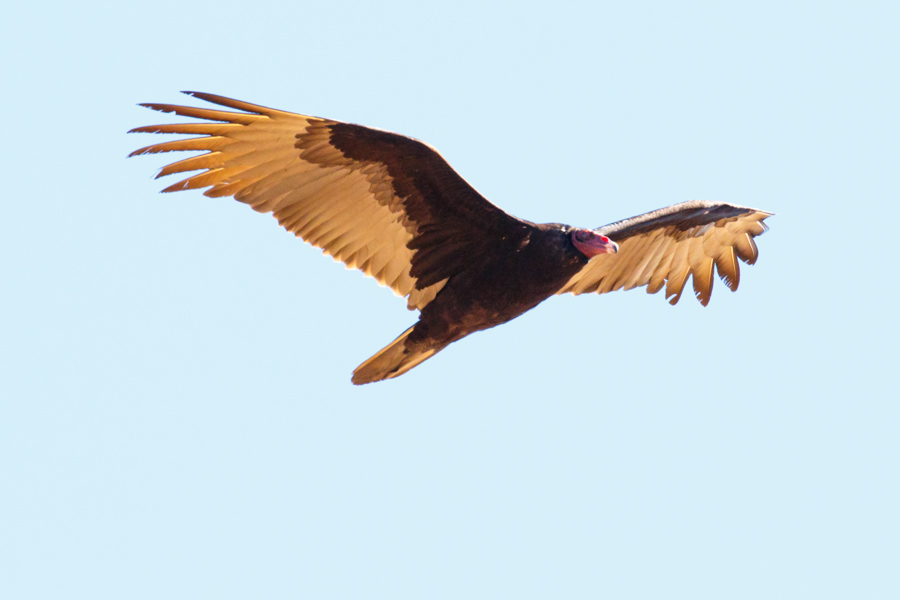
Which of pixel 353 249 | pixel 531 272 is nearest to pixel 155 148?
pixel 353 249

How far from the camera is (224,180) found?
5969 mm

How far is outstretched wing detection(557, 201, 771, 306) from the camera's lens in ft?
24.8

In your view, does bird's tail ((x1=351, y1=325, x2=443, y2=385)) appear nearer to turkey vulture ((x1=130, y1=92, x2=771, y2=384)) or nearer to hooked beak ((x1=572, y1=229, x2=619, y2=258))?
turkey vulture ((x1=130, y1=92, x2=771, y2=384))

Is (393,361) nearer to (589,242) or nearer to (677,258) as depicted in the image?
(589,242)

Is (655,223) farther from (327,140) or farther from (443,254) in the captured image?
(327,140)

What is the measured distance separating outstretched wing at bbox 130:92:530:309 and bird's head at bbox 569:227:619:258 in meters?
0.32

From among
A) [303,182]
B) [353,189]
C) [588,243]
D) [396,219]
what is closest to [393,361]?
[396,219]

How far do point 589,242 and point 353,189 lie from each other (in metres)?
1.46

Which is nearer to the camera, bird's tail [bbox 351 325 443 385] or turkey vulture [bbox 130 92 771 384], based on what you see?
turkey vulture [bbox 130 92 771 384]

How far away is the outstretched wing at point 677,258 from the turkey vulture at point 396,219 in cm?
78

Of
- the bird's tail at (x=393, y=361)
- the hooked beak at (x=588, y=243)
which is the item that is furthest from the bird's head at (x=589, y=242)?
the bird's tail at (x=393, y=361)

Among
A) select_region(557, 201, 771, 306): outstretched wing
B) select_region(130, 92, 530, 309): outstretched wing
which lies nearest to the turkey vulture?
select_region(130, 92, 530, 309): outstretched wing

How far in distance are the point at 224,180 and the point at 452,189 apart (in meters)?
1.33

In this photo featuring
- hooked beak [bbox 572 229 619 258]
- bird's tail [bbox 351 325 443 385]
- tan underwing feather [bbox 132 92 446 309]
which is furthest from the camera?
bird's tail [bbox 351 325 443 385]
